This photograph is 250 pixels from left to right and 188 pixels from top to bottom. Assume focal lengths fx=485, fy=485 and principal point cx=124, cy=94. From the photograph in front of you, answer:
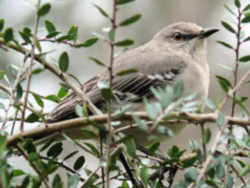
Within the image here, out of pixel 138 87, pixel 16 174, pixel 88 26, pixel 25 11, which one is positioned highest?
pixel 16 174

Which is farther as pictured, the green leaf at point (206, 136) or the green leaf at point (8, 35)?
the green leaf at point (8, 35)

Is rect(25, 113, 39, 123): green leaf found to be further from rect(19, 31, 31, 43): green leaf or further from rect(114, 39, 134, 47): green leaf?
rect(114, 39, 134, 47): green leaf

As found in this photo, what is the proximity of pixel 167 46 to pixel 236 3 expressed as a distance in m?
2.35

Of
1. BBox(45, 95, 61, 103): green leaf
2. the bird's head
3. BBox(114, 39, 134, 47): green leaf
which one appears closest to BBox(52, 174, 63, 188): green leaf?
BBox(114, 39, 134, 47): green leaf

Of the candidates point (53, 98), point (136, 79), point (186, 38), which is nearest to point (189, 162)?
point (53, 98)

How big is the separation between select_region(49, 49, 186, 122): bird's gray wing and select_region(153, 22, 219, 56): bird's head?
335 mm

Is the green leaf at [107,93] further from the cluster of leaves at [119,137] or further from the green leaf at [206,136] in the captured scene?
the green leaf at [206,136]

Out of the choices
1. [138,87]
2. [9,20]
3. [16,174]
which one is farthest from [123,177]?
[9,20]

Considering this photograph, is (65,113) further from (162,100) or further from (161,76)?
(162,100)

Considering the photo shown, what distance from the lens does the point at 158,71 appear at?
3463 mm

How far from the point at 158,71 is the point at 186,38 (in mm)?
899

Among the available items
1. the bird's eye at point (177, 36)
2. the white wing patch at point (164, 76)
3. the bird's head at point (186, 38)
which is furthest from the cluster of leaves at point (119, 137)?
the bird's eye at point (177, 36)

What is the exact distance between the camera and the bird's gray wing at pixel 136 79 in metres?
2.91

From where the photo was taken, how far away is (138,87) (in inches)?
127
